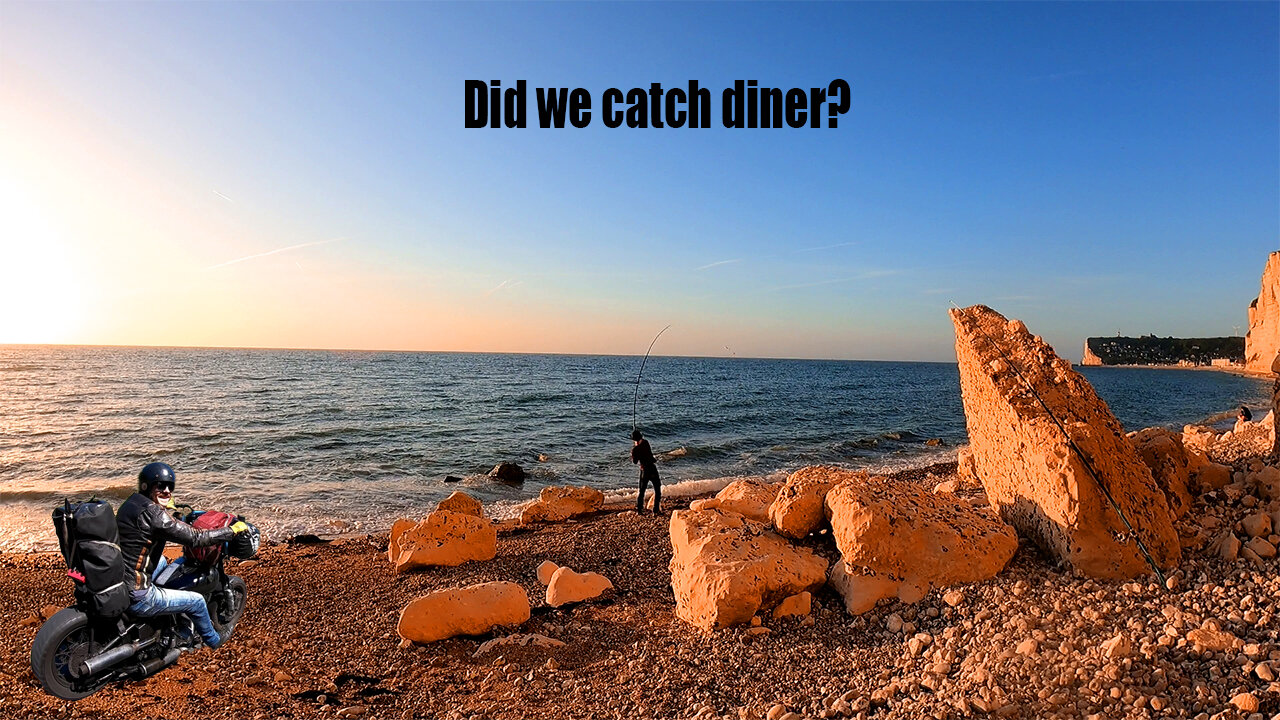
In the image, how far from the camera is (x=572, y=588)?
267 inches

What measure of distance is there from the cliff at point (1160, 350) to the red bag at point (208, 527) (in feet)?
557

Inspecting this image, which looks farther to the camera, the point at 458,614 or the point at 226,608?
the point at 458,614

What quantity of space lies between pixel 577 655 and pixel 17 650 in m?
5.33

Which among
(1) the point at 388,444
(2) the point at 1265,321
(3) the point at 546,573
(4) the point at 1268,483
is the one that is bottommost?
(1) the point at 388,444

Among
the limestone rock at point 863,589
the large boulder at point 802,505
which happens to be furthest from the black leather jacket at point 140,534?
the large boulder at point 802,505

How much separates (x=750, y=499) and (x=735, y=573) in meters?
2.85

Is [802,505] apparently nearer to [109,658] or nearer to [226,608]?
[226,608]

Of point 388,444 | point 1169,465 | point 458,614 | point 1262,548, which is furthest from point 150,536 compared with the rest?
point 388,444

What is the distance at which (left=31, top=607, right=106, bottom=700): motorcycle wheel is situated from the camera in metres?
3.18

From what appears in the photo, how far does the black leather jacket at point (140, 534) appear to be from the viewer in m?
3.38

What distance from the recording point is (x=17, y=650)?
223 inches

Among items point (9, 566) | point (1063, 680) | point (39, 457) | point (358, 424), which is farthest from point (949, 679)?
point (358, 424)

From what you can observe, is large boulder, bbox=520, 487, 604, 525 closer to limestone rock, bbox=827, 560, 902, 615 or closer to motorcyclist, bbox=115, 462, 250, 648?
limestone rock, bbox=827, 560, 902, 615

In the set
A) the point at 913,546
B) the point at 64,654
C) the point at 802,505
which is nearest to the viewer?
the point at 64,654
